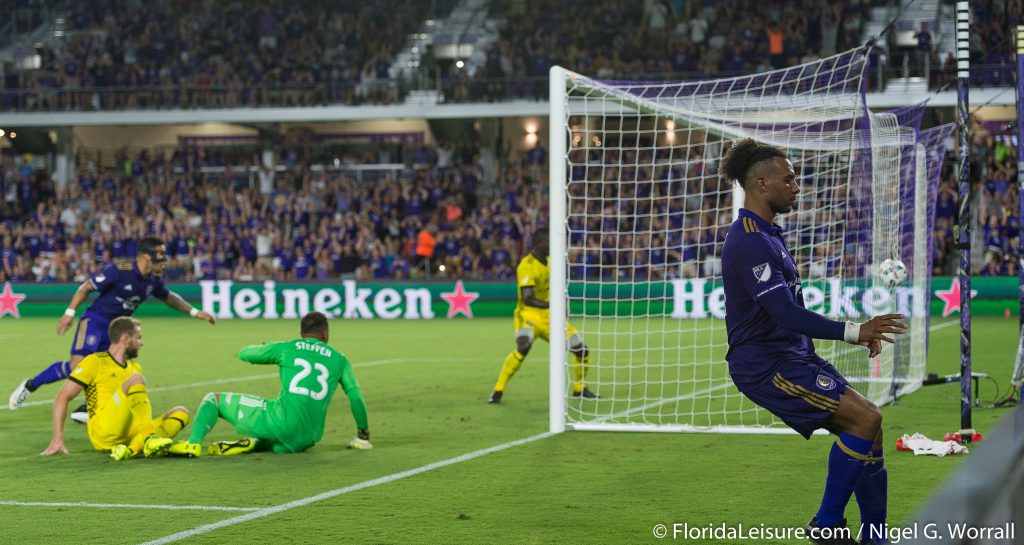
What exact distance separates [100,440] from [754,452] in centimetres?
501

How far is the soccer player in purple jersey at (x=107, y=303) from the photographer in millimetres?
11875

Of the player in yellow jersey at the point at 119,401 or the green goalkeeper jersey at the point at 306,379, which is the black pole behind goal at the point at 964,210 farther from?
the player in yellow jersey at the point at 119,401

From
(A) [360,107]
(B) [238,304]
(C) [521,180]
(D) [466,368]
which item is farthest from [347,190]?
(D) [466,368]

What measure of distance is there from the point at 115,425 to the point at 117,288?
2.88 metres

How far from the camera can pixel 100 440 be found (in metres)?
9.69

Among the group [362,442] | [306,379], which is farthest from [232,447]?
[362,442]

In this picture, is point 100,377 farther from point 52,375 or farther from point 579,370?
point 579,370

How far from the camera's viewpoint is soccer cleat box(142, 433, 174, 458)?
30.9 ft

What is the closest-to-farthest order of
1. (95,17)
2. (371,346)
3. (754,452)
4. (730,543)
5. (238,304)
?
(730,543) < (754,452) < (371,346) < (238,304) < (95,17)

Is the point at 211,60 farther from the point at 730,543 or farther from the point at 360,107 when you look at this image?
the point at 730,543

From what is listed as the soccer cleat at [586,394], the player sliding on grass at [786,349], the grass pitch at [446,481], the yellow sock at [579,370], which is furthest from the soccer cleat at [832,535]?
the soccer cleat at [586,394]

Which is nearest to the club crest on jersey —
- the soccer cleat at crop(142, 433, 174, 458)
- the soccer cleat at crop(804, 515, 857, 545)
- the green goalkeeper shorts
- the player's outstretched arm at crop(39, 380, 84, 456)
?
the soccer cleat at crop(804, 515, 857, 545)

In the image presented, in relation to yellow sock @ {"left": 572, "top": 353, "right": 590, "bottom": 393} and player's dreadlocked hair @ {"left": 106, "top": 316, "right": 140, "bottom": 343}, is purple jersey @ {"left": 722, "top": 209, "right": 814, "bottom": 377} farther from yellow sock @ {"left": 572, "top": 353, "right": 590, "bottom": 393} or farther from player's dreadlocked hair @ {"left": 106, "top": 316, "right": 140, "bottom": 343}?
yellow sock @ {"left": 572, "top": 353, "right": 590, "bottom": 393}

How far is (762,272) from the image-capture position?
18.7 feet
